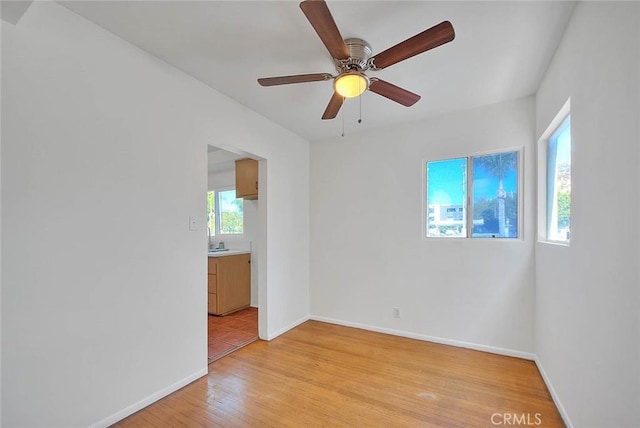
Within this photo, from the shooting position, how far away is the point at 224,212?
504cm

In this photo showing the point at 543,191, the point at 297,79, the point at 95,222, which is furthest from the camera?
the point at 543,191

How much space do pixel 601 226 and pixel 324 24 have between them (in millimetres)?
1621

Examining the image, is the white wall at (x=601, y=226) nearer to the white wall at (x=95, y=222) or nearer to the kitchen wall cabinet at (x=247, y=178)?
the white wall at (x=95, y=222)

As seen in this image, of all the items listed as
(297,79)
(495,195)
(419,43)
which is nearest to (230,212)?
(297,79)

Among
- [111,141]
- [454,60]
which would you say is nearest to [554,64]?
[454,60]

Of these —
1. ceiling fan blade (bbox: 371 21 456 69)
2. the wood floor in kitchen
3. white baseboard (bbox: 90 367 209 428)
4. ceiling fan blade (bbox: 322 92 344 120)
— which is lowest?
the wood floor in kitchen

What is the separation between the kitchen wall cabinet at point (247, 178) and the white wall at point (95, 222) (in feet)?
4.90

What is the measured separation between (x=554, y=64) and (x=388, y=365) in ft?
9.01

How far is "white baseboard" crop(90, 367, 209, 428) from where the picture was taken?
5.76 feet

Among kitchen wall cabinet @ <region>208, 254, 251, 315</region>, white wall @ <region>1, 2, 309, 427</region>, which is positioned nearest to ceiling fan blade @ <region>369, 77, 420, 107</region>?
white wall @ <region>1, 2, 309, 427</region>

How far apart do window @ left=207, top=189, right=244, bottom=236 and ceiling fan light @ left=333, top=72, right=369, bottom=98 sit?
332cm

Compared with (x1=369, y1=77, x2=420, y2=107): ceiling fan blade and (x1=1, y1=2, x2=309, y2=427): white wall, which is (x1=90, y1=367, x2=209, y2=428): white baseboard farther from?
(x1=369, y1=77, x2=420, y2=107): ceiling fan blade

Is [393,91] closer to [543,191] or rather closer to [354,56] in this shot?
[354,56]

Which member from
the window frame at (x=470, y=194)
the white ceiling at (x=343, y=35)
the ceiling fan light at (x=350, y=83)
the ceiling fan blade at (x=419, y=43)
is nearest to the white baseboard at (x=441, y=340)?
the window frame at (x=470, y=194)
